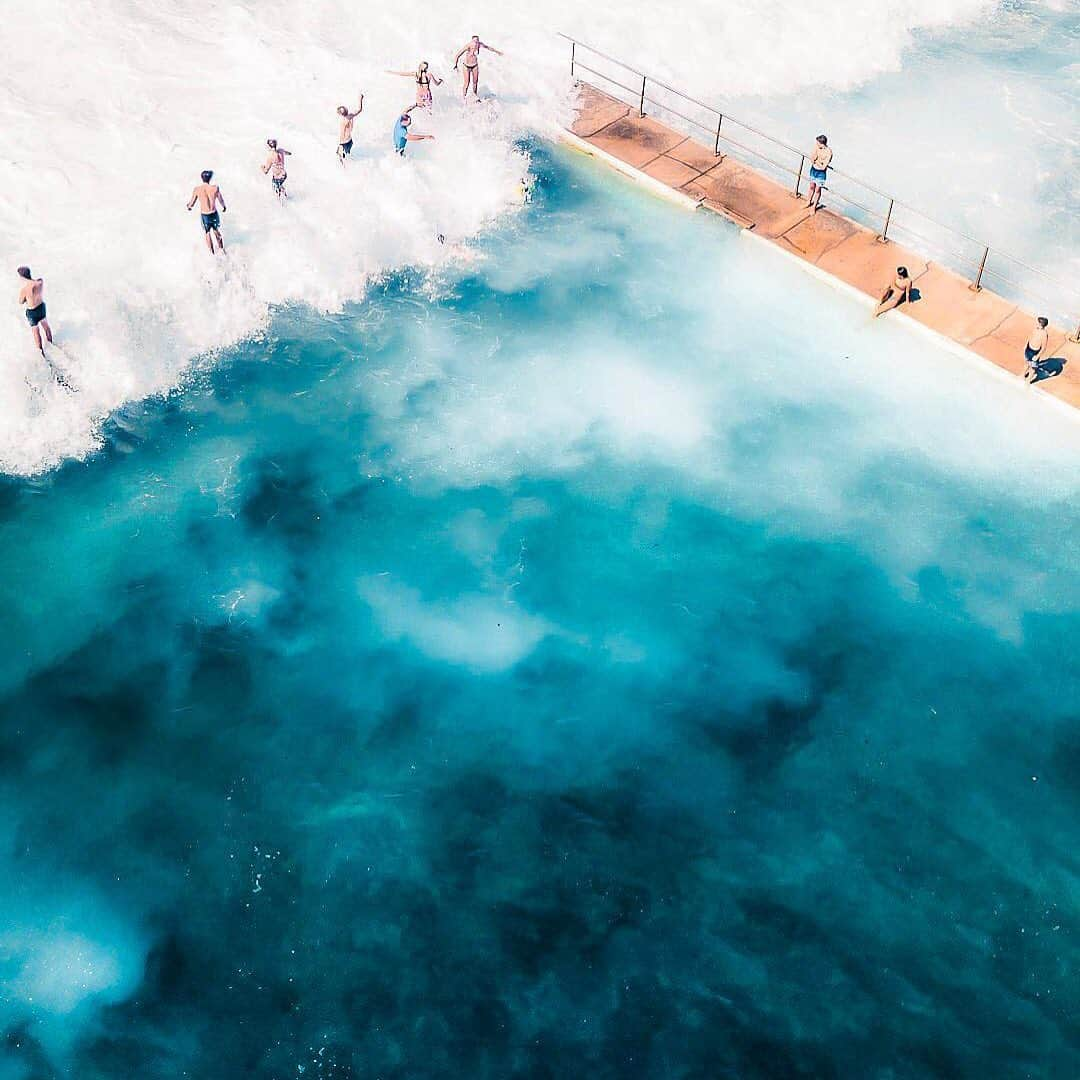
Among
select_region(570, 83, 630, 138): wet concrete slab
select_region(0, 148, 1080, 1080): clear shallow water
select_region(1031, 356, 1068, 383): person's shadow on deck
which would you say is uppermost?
select_region(570, 83, 630, 138): wet concrete slab

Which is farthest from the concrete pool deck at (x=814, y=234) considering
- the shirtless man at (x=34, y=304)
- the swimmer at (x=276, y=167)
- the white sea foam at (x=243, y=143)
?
the shirtless man at (x=34, y=304)

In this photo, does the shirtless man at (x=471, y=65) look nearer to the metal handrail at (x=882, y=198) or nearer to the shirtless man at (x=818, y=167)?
the metal handrail at (x=882, y=198)

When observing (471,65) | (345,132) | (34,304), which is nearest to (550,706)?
(34,304)

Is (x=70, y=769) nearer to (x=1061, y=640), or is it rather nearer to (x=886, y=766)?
(x=886, y=766)

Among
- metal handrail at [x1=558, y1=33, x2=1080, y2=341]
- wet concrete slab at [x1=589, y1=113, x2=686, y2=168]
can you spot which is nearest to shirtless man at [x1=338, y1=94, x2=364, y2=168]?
wet concrete slab at [x1=589, y1=113, x2=686, y2=168]

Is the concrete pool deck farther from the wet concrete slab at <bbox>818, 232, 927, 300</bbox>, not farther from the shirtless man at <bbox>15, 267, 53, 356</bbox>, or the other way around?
the shirtless man at <bbox>15, 267, 53, 356</bbox>

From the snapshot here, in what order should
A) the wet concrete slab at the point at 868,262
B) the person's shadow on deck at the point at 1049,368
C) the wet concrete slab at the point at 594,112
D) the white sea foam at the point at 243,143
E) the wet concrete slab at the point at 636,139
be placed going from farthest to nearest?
the wet concrete slab at the point at 594,112 < the wet concrete slab at the point at 636,139 < the wet concrete slab at the point at 868,262 < the white sea foam at the point at 243,143 < the person's shadow on deck at the point at 1049,368

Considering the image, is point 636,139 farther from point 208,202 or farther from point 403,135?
point 208,202

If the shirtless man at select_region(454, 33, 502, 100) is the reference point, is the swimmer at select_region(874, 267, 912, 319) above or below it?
below
